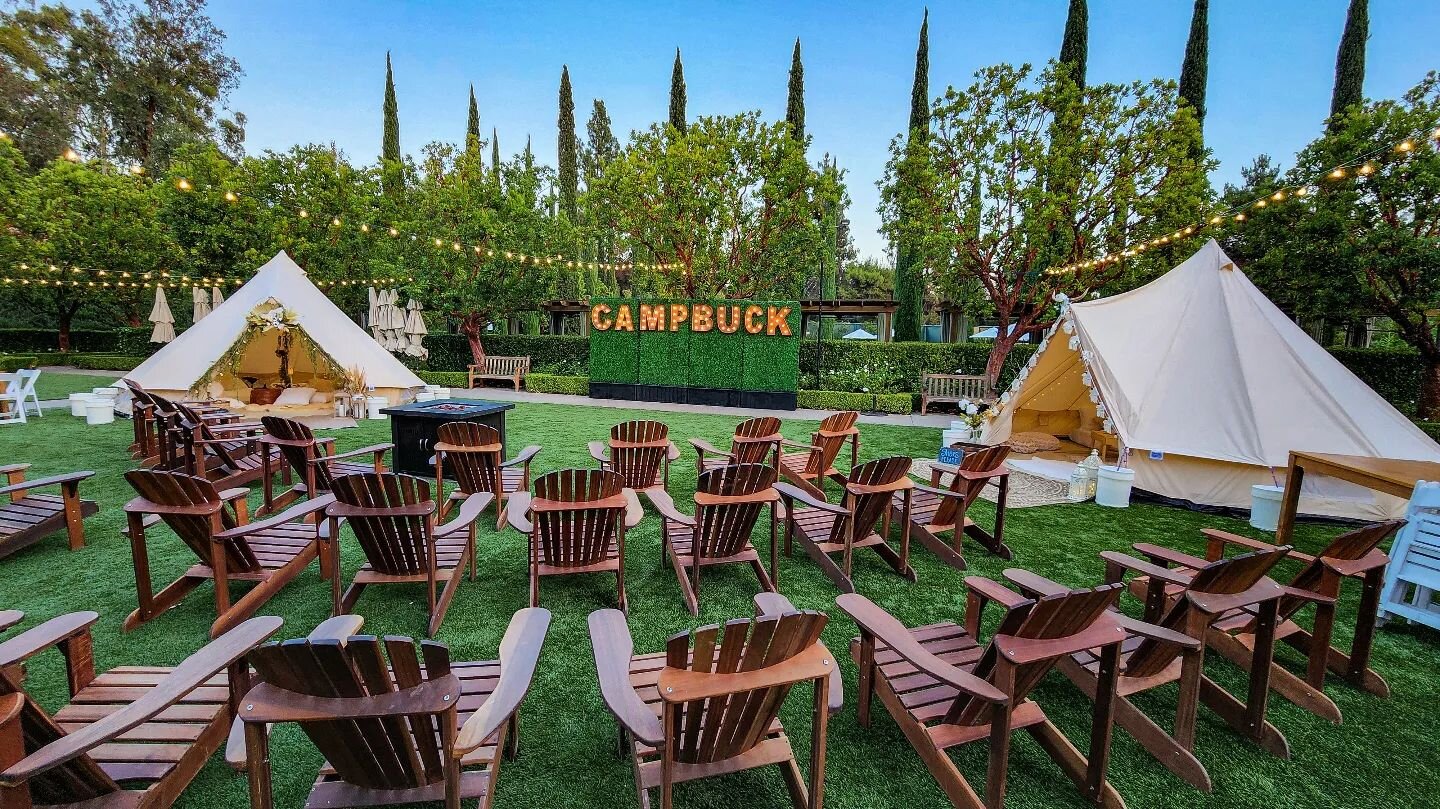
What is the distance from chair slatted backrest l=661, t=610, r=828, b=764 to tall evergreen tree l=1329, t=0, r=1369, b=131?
25469mm

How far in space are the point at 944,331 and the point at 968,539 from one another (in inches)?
800

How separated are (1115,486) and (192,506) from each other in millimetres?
8435

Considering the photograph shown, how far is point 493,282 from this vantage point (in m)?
17.5

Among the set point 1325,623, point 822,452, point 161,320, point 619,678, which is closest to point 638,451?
point 822,452

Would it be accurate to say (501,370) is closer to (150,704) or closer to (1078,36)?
(150,704)

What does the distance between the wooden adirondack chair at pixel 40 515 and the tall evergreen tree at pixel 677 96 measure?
2303 cm

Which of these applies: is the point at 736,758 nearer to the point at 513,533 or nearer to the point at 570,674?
the point at 570,674

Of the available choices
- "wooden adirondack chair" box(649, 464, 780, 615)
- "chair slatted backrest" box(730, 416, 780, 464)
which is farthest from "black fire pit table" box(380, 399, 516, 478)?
"wooden adirondack chair" box(649, 464, 780, 615)

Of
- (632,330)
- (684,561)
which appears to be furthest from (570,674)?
(632,330)

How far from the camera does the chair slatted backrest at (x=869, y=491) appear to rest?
4105 mm

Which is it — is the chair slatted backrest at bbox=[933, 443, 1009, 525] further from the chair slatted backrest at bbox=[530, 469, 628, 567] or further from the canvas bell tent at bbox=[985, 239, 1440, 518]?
the canvas bell tent at bbox=[985, 239, 1440, 518]

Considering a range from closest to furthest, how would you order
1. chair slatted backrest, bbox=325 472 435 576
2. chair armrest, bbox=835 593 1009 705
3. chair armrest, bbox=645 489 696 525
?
1. chair armrest, bbox=835 593 1009 705
2. chair slatted backrest, bbox=325 472 435 576
3. chair armrest, bbox=645 489 696 525

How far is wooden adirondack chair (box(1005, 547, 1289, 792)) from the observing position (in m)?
2.32

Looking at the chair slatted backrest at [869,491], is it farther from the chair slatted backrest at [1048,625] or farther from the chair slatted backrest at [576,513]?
the chair slatted backrest at [1048,625]
